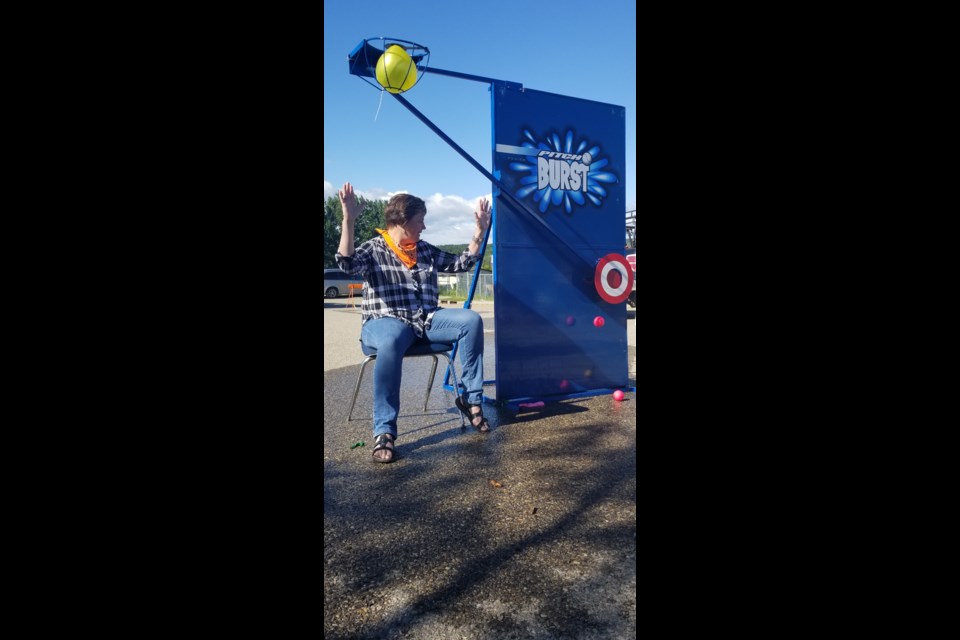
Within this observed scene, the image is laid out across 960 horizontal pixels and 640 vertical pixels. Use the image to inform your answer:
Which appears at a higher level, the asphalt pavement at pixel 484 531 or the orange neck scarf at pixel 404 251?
the orange neck scarf at pixel 404 251

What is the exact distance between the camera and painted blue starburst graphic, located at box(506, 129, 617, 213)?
12.8 feet

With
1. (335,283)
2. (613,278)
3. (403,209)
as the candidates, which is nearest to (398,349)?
(403,209)

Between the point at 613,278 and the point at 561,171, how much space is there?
34.4 inches

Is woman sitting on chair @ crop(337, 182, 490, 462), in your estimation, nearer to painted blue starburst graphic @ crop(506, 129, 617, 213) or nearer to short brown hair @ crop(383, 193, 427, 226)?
short brown hair @ crop(383, 193, 427, 226)

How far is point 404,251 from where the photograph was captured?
135 inches

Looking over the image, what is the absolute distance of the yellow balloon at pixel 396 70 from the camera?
3.29 m

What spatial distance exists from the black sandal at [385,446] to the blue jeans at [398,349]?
23mm

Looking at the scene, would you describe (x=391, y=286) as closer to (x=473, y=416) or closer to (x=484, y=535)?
(x=473, y=416)

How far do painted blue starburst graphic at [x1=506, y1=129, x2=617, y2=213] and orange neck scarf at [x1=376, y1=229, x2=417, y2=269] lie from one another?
90 cm

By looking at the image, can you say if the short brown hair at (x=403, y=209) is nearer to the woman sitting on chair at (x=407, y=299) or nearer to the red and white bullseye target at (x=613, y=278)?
the woman sitting on chair at (x=407, y=299)

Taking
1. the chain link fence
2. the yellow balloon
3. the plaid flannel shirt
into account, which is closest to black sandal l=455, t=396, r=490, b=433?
the plaid flannel shirt

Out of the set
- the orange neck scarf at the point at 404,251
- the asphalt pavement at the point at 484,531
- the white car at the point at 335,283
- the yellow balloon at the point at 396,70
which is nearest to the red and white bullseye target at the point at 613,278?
the asphalt pavement at the point at 484,531
